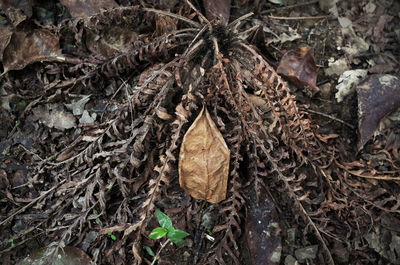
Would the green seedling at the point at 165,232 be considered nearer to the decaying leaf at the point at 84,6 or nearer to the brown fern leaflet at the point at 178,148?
the brown fern leaflet at the point at 178,148

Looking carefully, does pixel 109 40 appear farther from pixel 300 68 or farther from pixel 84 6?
pixel 300 68

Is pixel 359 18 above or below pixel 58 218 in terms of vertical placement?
above

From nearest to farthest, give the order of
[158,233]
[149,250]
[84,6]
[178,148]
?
[158,233] → [149,250] → [178,148] → [84,6]

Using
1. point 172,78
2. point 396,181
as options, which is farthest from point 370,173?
point 172,78

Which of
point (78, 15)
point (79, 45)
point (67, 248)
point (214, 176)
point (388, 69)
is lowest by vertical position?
point (67, 248)

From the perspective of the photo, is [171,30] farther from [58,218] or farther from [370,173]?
[370,173]

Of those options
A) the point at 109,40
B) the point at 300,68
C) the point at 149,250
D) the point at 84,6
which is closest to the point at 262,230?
the point at 149,250

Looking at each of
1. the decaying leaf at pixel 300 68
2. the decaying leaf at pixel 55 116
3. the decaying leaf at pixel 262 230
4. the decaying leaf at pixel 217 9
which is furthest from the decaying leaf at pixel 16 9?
the decaying leaf at pixel 262 230

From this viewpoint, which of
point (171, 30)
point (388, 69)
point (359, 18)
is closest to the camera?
point (171, 30)
